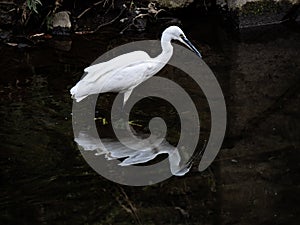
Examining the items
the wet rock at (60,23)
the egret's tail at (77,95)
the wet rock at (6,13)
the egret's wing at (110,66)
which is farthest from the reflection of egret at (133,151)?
the wet rock at (6,13)

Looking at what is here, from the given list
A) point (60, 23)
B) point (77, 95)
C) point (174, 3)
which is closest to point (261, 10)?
point (174, 3)

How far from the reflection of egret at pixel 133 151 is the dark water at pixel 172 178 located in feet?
0.47

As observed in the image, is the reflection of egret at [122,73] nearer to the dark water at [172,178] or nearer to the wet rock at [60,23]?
the dark water at [172,178]

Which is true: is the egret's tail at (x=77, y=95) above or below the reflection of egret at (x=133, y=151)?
above

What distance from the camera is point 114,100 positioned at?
6742mm

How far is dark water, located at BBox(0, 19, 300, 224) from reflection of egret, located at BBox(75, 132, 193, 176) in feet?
0.47

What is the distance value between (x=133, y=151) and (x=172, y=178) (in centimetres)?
71

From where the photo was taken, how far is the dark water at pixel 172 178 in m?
4.61

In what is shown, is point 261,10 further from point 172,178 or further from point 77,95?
point 172,178

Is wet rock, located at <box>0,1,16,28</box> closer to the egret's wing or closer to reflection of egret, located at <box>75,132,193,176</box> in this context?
the egret's wing

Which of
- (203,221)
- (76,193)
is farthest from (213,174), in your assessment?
(76,193)

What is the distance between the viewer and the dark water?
4.61 m

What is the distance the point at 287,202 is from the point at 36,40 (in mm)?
5480

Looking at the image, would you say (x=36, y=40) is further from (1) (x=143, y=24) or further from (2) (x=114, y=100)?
(2) (x=114, y=100)
